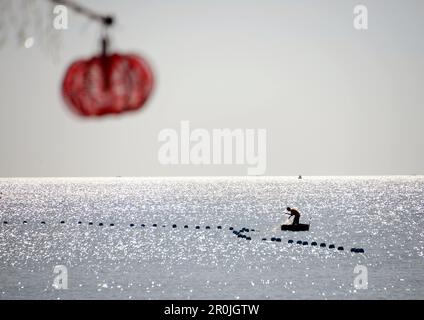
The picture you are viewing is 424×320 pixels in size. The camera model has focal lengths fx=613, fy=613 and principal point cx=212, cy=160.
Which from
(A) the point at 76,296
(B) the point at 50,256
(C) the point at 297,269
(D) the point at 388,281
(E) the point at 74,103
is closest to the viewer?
(E) the point at 74,103

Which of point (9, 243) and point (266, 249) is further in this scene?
point (9, 243)

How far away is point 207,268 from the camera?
213ft

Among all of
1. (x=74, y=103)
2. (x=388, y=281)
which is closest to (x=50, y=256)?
(x=388, y=281)

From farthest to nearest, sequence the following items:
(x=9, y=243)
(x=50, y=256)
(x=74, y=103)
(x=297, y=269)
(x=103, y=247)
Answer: (x=9, y=243), (x=103, y=247), (x=50, y=256), (x=297, y=269), (x=74, y=103)

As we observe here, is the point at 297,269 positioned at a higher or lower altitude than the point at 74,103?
lower
